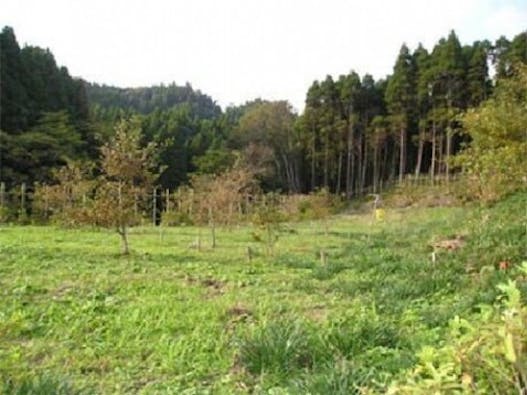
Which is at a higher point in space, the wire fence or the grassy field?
the wire fence

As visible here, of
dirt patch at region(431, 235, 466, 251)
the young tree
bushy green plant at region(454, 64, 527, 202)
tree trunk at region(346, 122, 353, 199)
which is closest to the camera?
dirt patch at region(431, 235, 466, 251)

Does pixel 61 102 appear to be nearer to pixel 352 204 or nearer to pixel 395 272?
pixel 352 204

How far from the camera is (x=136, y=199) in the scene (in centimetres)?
1234

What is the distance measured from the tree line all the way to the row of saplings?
34.3ft

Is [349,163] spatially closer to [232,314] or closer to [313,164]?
[313,164]

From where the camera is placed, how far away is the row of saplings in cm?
1213

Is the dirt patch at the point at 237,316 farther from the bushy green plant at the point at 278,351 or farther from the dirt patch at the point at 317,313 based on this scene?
the bushy green plant at the point at 278,351

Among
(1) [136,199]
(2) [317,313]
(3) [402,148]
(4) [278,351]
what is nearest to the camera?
(4) [278,351]

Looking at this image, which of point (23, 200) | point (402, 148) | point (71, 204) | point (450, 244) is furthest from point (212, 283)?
point (402, 148)

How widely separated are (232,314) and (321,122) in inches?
1561

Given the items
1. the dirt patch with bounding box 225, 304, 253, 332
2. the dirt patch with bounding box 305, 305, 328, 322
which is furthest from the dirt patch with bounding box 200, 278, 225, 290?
the dirt patch with bounding box 305, 305, 328, 322

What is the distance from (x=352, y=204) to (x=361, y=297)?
106 ft

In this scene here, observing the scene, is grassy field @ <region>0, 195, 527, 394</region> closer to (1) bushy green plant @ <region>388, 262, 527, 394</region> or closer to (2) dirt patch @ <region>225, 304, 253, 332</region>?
(2) dirt patch @ <region>225, 304, 253, 332</region>

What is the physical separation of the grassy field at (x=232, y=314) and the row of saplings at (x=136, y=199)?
1.10m
